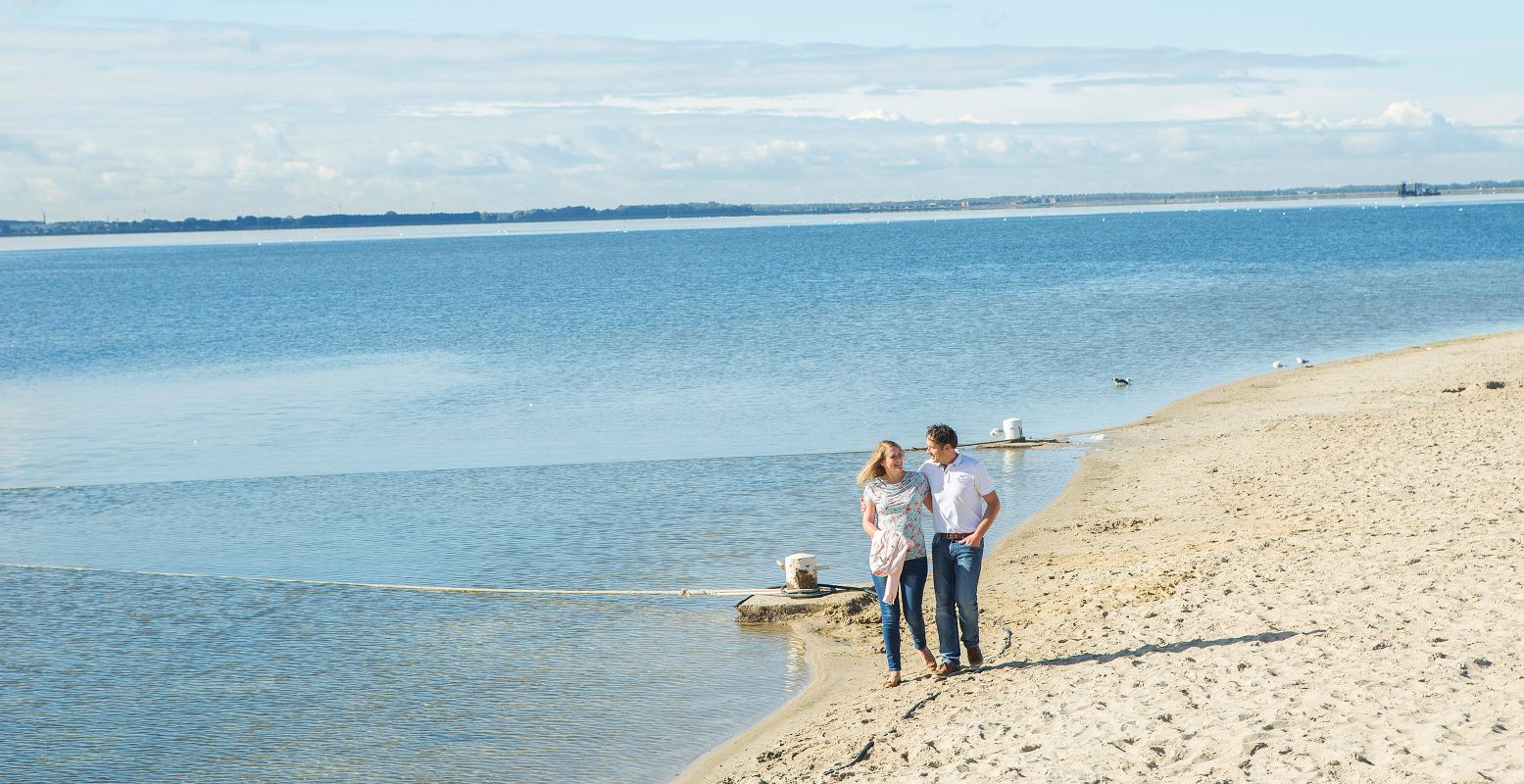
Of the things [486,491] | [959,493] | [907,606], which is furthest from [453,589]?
[959,493]

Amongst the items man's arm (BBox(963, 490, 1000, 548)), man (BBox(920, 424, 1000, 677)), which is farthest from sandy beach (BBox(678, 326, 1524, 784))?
man's arm (BBox(963, 490, 1000, 548))

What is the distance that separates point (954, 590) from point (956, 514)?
0.71m

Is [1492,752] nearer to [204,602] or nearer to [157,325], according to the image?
[204,602]

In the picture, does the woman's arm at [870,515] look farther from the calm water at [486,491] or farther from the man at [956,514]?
the calm water at [486,491]

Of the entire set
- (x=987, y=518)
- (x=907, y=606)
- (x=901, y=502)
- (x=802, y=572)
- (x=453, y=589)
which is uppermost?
(x=901, y=502)

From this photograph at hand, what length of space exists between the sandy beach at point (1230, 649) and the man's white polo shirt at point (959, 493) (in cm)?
117

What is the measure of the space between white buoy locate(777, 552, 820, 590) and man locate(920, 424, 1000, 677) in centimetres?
344

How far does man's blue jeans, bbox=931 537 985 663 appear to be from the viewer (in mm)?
8922

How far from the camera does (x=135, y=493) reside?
2055cm

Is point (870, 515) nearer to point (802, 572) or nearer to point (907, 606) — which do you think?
point (907, 606)

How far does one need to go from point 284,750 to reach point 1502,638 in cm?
818

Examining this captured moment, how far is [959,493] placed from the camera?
28.6 feet

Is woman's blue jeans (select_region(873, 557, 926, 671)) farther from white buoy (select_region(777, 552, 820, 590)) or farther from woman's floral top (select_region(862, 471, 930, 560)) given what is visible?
white buoy (select_region(777, 552, 820, 590))

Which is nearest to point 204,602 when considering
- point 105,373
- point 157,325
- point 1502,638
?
point 1502,638
